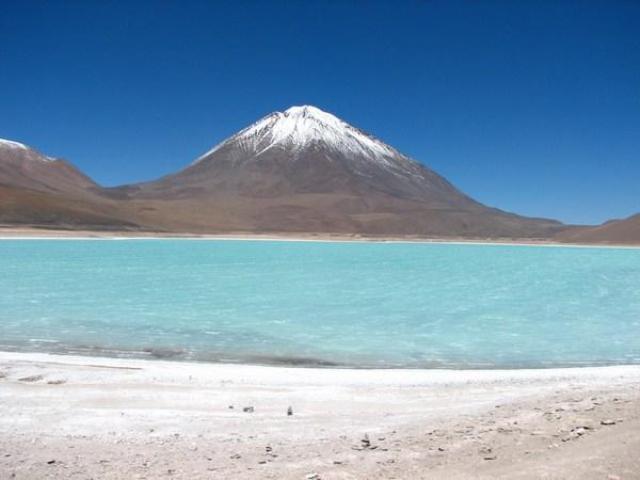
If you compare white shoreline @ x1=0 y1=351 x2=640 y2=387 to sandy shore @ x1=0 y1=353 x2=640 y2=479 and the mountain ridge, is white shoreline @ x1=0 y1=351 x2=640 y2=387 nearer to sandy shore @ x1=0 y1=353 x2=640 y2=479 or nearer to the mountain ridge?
sandy shore @ x1=0 y1=353 x2=640 y2=479

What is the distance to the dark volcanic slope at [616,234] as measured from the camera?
280ft

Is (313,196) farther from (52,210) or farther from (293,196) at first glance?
(52,210)

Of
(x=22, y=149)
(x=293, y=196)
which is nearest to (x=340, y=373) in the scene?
(x=293, y=196)

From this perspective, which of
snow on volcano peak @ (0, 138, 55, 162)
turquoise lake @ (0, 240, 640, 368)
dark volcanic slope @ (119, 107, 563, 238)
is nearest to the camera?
turquoise lake @ (0, 240, 640, 368)

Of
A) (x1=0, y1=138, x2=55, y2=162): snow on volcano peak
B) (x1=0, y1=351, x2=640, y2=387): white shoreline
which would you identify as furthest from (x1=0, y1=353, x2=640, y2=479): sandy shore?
(x1=0, y1=138, x2=55, y2=162): snow on volcano peak

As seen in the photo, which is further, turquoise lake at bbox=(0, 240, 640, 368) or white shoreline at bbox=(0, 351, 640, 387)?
turquoise lake at bbox=(0, 240, 640, 368)

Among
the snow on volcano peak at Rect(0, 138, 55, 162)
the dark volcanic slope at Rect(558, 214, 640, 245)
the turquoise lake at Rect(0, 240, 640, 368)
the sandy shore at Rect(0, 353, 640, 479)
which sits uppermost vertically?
the snow on volcano peak at Rect(0, 138, 55, 162)

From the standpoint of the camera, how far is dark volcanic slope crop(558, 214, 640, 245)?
85312mm

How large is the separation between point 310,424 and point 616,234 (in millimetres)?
91942

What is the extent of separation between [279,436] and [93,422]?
1.52m

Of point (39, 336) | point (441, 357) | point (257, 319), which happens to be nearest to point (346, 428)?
point (441, 357)

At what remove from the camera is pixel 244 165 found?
180m

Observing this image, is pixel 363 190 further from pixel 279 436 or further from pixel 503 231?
pixel 279 436

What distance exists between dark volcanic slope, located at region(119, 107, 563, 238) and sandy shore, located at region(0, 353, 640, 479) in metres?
89.4
